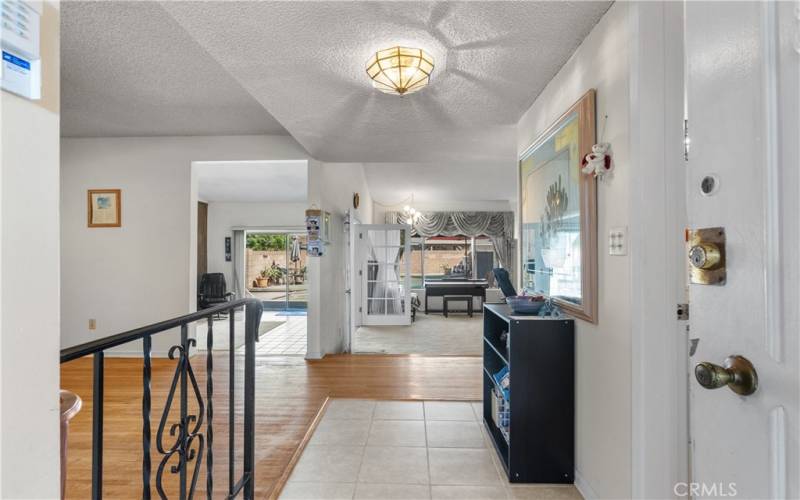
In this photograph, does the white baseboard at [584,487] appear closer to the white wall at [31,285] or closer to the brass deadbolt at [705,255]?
the brass deadbolt at [705,255]

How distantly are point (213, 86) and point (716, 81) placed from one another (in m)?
3.18

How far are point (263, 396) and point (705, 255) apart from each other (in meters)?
3.21

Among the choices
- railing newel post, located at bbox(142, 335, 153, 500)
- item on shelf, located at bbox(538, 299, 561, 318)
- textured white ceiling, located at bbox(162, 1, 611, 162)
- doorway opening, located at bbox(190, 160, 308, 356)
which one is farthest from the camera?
doorway opening, located at bbox(190, 160, 308, 356)

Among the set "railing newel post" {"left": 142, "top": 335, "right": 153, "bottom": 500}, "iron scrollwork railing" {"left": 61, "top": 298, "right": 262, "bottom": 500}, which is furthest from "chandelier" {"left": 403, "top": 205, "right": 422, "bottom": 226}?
"railing newel post" {"left": 142, "top": 335, "right": 153, "bottom": 500}

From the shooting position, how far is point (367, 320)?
6609 mm

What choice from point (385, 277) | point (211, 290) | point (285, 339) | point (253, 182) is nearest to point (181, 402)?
point (285, 339)

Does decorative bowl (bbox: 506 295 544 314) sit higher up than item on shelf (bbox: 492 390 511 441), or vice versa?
decorative bowl (bbox: 506 295 544 314)

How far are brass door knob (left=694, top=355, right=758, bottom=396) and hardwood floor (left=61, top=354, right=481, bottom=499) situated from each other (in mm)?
1961

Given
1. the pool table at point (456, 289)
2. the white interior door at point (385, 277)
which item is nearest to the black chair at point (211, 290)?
the white interior door at point (385, 277)

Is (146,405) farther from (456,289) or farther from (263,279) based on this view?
(263,279)

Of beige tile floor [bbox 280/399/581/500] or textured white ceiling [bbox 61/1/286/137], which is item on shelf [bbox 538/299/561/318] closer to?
beige tile floor [bbox 280/399/581/500]

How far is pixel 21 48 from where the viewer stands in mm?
583

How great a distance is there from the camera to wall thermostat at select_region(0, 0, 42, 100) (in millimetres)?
557

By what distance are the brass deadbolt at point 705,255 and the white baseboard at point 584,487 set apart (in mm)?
1490
